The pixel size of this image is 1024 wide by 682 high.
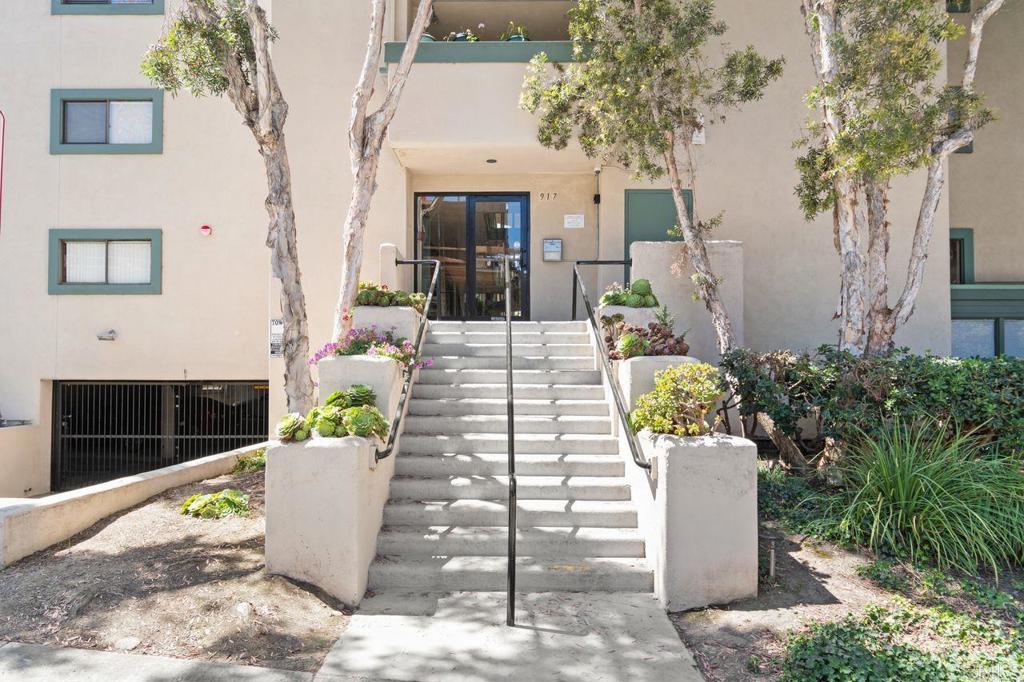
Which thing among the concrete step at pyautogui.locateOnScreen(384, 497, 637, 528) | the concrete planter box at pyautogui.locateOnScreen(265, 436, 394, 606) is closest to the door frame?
the concrete step at pyautogui.locateOnScreen(384, 497, 637, 528)

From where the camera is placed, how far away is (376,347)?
20.4 ft

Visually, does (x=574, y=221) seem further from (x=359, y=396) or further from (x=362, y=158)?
(x=359, y=396)

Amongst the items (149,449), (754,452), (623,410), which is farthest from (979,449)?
(149,449)

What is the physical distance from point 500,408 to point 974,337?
784cm

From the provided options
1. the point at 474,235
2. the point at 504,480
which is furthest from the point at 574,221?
the point at 504,480

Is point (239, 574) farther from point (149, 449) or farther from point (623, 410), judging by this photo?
point (149, 449)

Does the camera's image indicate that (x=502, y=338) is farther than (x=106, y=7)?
No

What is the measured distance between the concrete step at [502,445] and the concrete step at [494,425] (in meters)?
0.16

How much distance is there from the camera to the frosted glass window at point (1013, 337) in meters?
9.77

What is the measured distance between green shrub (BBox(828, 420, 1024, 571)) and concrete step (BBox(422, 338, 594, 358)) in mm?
3214

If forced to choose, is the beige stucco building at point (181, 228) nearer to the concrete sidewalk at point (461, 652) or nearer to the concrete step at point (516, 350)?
the concrete step at point (516, 350)

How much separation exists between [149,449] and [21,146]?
5461 mm

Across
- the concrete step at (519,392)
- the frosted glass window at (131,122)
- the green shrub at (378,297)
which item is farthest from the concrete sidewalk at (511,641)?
the frosted glass window at (131,122)

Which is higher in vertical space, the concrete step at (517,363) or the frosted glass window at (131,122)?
the frosted glass window at (131,122)
